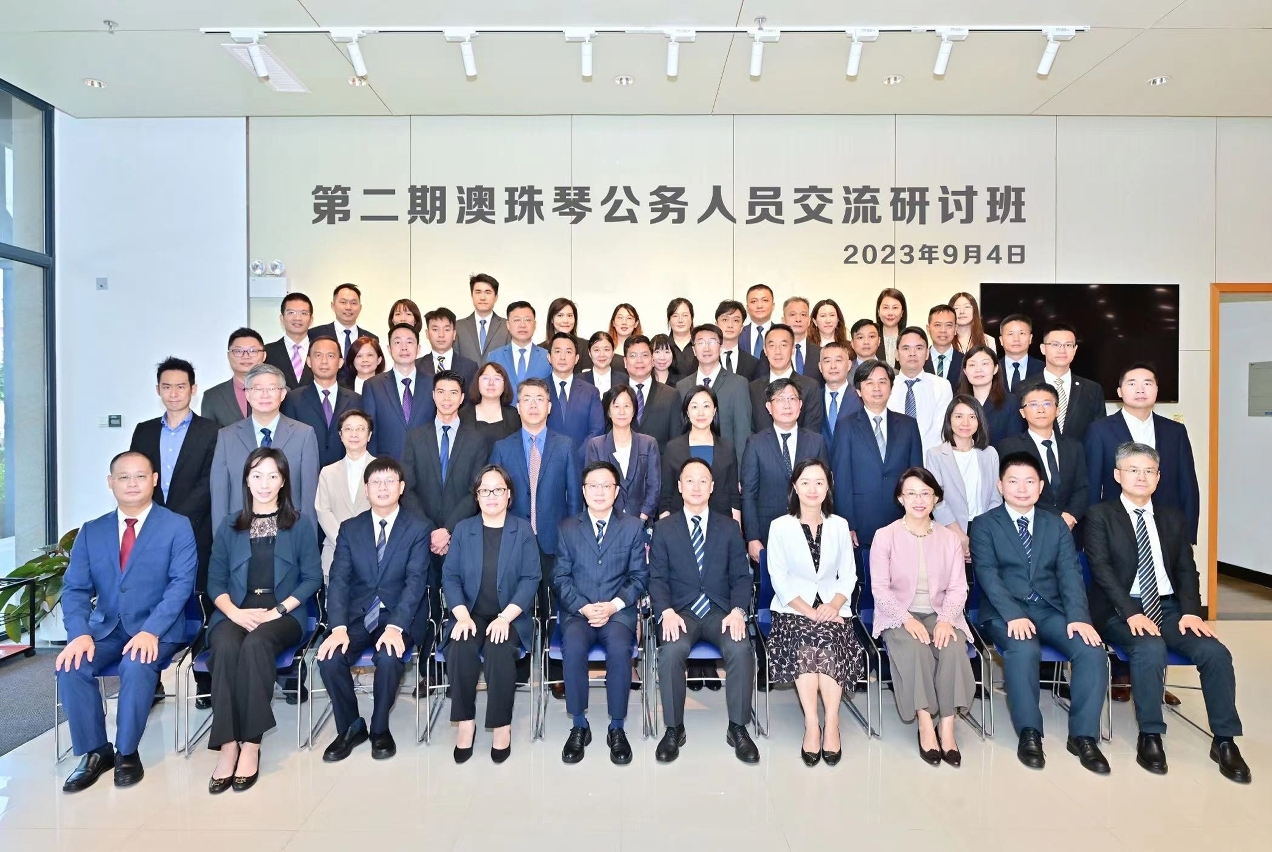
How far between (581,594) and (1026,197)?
518 cm

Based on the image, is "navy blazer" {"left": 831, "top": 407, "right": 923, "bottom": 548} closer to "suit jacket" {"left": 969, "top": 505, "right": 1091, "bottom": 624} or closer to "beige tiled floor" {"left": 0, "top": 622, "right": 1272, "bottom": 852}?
"suit jacket" {"left": 969, "top": 505, "right": 1091, "bottom": 624}

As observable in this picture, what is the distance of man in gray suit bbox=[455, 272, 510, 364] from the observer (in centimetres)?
569

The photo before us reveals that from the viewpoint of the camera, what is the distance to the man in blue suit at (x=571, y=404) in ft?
15.6

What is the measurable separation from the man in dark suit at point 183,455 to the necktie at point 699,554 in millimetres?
2649

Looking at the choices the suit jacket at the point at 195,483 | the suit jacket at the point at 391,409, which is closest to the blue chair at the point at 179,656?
the suit jacket at the point at 195,483

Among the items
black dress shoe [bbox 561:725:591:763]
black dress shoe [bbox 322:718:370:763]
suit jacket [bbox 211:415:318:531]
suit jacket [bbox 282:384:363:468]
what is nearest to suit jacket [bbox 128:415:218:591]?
suit jacket [bbox 211:415:318:531]

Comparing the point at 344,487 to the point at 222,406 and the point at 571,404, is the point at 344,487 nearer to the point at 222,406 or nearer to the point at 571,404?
the point at 222,406

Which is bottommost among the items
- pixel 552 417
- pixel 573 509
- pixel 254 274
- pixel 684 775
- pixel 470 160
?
pixel 684 775

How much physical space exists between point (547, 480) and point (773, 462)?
1.26 metres

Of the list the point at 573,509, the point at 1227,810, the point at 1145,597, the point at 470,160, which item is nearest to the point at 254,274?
the point at 470,160

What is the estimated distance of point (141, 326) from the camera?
635 centimetres

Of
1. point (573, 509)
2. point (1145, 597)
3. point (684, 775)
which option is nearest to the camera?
point (684, 775)

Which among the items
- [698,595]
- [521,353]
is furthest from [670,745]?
[521,353]

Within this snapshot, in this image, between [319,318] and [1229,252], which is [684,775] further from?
[1229,252]
